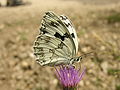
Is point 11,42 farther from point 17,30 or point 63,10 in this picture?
point 63,10

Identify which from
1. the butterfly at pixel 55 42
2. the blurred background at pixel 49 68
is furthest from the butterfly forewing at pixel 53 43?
the blurred background at pixel 49 68

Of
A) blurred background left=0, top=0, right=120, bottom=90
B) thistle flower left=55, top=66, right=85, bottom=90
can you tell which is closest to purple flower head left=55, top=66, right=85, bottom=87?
thistle flower left=55, top=66, right=85, bottom=90

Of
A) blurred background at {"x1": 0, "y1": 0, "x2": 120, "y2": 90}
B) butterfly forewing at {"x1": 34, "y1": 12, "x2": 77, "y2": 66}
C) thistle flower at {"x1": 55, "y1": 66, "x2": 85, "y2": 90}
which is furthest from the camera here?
blurred background at {"x1": 0, "y1": 0, "x2": 120, "y2": 90}

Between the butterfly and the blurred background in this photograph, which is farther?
the blurred background

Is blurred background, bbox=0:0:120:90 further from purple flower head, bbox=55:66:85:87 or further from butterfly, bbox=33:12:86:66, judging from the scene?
purple flower head, bbox=55:66:85:87

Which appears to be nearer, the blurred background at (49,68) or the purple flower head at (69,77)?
the purple flower head at (69,77)

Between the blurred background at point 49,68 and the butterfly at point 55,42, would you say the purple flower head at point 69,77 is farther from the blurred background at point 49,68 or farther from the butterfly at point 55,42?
the blurred background at point 49,68

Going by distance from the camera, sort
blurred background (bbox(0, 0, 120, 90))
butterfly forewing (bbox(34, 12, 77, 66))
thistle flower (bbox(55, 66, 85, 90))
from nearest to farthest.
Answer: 1. thistle flower (bbox(55, 66, 85, 90))
2. butterfly forewing (bbox(34, 12, 77, 66))
3. blurred background (bbox(0, 0, 120, 90))
